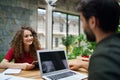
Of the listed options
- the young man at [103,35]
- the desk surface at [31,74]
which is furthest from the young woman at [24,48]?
the young man at [103,35]

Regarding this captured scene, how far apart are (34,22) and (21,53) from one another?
9.55ft

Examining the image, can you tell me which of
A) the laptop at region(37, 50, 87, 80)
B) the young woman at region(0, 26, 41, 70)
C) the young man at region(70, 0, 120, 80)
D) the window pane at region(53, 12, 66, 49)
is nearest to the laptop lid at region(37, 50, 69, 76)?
the laptop at region(37, 50, 87, 80)

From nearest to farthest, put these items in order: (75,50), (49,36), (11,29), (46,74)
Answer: (46,74) < (75,50) < (49,36) < (11,29)

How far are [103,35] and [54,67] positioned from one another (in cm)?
100

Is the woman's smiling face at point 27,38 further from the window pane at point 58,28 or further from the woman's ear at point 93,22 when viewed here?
the window pane at point 58,28

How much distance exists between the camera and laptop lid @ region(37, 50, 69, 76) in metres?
1.72

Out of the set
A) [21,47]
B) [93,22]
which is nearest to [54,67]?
[21,47]

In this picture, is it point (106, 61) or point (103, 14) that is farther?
point (103, 14)

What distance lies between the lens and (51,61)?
1.79 metres

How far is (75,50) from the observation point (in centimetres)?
286

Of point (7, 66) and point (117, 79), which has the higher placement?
point (117, 79)

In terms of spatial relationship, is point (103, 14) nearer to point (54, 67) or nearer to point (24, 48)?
point (54, 67)

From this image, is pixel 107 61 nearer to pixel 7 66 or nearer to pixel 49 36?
pixel 7 66

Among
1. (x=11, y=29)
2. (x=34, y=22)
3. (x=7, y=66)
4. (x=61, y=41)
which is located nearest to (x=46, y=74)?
(x=7, y=66)
